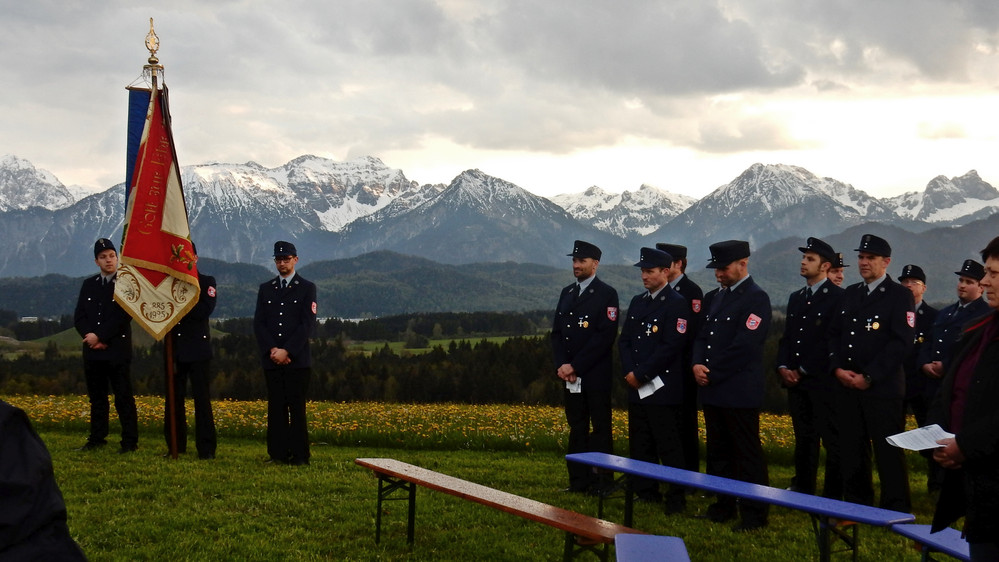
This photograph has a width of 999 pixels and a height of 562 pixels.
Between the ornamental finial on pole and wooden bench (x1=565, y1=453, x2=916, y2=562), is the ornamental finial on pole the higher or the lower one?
A: the higher one

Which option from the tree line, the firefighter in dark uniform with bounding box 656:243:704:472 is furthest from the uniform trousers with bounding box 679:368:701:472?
the tree line

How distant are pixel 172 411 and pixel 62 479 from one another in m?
1.80

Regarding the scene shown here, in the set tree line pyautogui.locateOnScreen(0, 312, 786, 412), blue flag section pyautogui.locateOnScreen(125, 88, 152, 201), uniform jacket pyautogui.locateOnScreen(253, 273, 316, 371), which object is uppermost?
blue flag section pyautogui.locateOnScreen(125, 88, 152, 201)

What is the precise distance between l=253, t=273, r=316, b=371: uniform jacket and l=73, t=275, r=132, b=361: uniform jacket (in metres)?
A: 2.10

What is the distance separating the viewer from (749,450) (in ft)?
28.5

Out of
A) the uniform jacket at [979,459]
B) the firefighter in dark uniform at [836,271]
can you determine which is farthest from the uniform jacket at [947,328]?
the uniform jacket at [979,459]

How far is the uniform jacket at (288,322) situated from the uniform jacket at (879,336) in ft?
22.1

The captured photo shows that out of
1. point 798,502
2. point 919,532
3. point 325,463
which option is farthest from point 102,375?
point 919,532

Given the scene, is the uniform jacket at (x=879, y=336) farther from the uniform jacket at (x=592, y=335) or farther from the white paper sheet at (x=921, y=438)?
the white paper sheet at (x=921, y=438)

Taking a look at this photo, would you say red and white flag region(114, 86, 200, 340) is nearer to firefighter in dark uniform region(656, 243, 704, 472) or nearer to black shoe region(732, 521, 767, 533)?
firefighter in dark uniform region(656, 243, 704, 472)

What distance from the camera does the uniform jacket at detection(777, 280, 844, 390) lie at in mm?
9648

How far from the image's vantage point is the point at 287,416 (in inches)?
455

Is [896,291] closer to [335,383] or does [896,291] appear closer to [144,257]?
[144,257]

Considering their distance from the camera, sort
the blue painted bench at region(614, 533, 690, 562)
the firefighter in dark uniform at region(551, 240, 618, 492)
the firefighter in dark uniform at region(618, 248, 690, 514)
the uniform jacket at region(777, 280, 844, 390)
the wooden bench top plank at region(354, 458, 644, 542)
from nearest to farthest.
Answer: the blue painted bench at region(614, 533, 690, 562)
the wooden bench top plank at region(354, 458, 644, 542)
the firefighter in dark uniform at region(618, 248, 690, 514)
the uniform jacket at region(777, 280, 844, 390)
the firefighter in dark uniform at region(551, 240, 618, 492)
